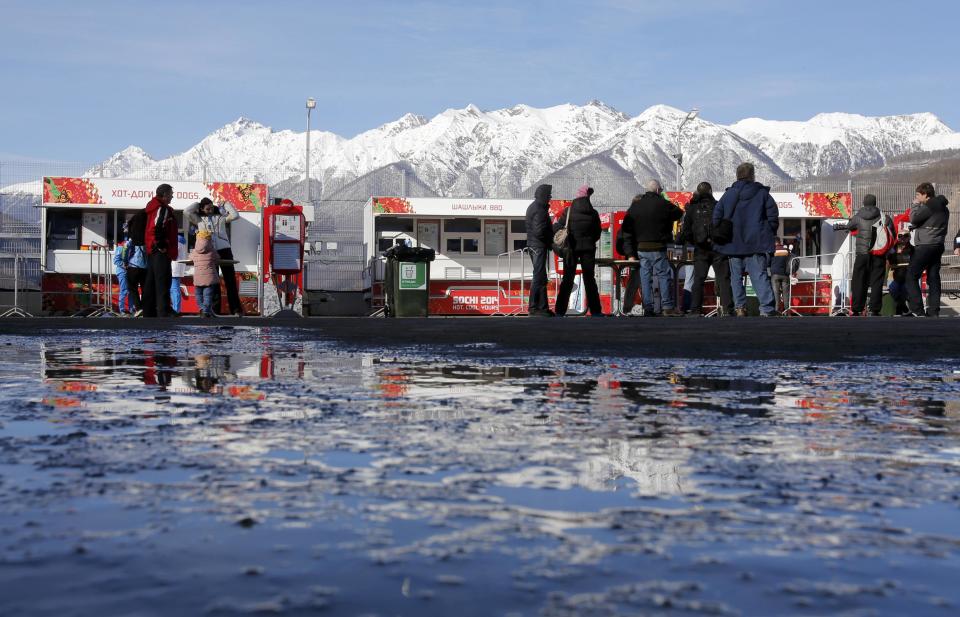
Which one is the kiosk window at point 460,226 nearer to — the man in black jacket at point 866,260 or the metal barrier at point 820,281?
the metal barrier at point 820,281

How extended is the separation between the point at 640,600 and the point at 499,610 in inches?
6.6

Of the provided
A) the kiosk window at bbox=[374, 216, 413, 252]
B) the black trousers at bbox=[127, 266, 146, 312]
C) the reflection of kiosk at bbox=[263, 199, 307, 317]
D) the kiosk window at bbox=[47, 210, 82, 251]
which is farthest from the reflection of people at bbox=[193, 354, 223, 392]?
the kiosk window at bbox=[374, 216, 413, 252]

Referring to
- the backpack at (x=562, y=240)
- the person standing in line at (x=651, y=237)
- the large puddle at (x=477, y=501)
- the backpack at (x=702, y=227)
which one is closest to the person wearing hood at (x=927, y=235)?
the backpack at (x=702, y=227)

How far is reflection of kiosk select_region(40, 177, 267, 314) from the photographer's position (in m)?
25.4

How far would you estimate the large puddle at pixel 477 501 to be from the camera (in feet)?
4.88

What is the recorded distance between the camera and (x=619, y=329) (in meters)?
10.7

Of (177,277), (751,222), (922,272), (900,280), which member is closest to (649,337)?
(751,222)

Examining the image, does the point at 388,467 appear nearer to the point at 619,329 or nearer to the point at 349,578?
the point at 349,578

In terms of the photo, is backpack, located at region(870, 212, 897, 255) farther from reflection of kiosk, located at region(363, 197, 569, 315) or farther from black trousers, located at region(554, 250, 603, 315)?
reflection of kiosk, located at region(363, 197, 569, 315)

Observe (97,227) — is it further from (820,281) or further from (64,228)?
(820,281)

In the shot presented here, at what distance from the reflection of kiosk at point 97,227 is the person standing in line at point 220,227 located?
7.56 m

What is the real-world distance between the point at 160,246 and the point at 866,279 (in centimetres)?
938

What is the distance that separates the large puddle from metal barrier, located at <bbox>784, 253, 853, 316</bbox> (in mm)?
22742

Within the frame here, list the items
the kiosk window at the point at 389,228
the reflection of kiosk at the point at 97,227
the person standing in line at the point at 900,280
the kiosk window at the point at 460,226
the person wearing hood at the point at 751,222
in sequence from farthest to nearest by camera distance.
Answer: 1. the kiosk window at the point at 460,226
2. the kiosk window at the point at 389,228
3. the reflection of kiosk at the point at 97,227
4. the person standing in line at the point at 900,280
5. the person wearing hood at the point at 751,222
